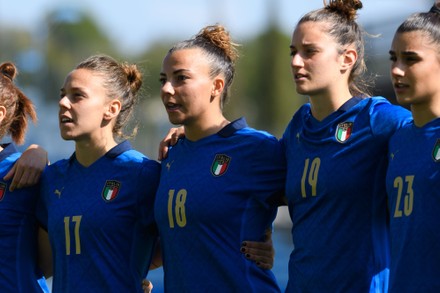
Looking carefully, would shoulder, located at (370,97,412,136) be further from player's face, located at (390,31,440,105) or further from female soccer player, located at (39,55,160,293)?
female soccer player, located at (39,55,160,293)

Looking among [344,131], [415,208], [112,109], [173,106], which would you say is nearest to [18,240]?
[112,109]

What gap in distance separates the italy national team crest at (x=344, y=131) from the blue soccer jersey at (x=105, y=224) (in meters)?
1.13

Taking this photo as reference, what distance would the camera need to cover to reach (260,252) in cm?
549

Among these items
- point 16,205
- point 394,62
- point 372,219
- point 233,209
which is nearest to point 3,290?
point 16,205

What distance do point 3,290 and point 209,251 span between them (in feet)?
4.38

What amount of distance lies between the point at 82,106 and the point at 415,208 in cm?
200

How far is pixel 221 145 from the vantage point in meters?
5.64

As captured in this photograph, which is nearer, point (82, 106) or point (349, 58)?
point (349, 58)

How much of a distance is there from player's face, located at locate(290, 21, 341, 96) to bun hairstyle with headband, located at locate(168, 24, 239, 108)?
0.59 metres

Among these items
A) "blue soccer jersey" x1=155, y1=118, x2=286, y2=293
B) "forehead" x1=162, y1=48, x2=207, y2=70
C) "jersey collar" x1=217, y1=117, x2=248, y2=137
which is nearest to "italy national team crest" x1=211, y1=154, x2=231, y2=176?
"blue soccer jersey" x1=155, y1=118, x2=286, y2=293

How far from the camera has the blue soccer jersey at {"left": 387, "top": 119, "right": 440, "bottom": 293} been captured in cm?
471

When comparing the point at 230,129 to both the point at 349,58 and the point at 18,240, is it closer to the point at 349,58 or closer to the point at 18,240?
the point at 349,58

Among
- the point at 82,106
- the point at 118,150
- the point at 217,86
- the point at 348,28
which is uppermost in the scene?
the point at 348,28

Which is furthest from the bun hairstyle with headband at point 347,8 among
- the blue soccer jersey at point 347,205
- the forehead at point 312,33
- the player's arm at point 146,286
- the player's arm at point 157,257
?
the player's arm at point 146,286
